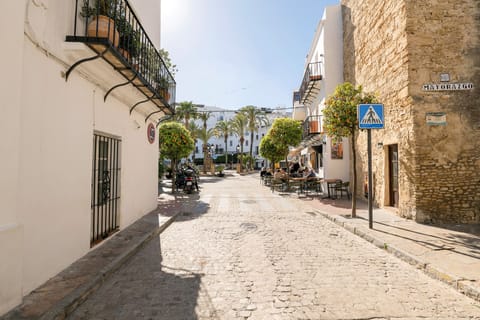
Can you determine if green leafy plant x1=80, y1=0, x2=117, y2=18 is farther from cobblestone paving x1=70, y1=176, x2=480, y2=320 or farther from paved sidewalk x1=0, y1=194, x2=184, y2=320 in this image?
cobblestone paving x1=70, y1=176, x2=480, y2=320

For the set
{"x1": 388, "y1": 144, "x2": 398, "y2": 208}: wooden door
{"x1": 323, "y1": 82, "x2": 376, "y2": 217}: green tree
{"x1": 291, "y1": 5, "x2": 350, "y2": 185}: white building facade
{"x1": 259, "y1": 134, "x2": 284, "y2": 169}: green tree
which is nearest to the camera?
{"x1": 323, "y1": 82, "x2": 376, "y2": 217}: green tree

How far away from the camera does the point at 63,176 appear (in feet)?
13.2

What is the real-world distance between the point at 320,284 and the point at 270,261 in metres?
1.11

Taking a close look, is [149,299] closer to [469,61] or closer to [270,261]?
[270,261]

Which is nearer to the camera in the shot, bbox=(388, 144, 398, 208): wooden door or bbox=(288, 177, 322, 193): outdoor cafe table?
bbox=(388, 144, 398, 208): wooden door

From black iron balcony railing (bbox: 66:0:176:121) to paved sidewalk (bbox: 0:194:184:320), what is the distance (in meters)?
3.17

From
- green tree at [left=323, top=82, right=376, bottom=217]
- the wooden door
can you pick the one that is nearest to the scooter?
green tree at [left=323, top=82, right=376, bottom=217]

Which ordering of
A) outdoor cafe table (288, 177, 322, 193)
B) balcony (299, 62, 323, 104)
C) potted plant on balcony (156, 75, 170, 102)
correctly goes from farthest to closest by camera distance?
balcony (299, 62, 323, 104) → outdoor cafe table (288, 177, 322, 193) → potted plant on balcony (156, 75, 170, 102)

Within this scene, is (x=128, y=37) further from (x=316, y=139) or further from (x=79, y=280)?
(x=316, y=139)

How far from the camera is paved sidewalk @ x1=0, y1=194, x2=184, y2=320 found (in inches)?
112

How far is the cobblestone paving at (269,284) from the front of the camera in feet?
9.92

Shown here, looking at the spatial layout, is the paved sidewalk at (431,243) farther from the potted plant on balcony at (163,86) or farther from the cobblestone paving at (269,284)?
the potted plant on balcony at (163,86)

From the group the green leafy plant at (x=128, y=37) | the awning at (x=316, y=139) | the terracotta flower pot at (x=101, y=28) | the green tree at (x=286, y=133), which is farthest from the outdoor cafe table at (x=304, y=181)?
the terracotta flower pot at (x=101, y=28)

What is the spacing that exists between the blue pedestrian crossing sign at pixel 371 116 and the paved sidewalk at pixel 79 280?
6.35 meters
